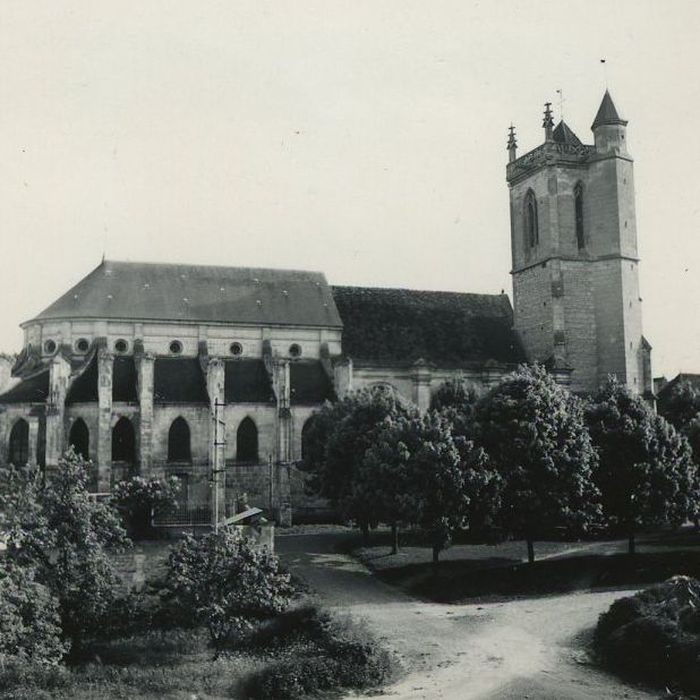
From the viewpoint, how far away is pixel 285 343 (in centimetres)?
5272

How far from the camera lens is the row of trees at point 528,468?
3247 cm

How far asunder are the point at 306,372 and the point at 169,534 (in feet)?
52.0

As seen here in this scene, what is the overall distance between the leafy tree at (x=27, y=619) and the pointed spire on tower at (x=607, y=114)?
44317 mm

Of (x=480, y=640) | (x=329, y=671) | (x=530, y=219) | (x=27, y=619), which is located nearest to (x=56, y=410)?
(x=27, y=619)

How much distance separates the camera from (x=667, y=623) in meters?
21.9

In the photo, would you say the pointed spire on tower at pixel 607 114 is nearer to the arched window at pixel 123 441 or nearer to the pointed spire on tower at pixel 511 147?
the pointed spire on tower at pixel 511 147

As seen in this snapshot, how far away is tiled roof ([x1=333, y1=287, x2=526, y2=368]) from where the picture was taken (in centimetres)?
5344

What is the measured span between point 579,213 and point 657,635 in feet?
123

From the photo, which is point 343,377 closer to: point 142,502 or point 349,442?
point 349,442

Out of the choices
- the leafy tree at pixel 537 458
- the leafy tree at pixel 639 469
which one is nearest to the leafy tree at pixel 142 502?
the leafy tree at pixel 537 458

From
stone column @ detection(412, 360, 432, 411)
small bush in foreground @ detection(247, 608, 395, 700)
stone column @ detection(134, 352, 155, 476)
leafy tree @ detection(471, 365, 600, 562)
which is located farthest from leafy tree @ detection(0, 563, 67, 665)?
stone column @ detection(412, 360, 432, 411)

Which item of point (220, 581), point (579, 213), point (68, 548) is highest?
point (579, 213)

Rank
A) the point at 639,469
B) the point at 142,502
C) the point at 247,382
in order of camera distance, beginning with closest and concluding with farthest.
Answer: the point at 639,469, the point at 142,502, the point at 247,382

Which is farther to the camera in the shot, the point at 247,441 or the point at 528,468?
the point at 247,441
